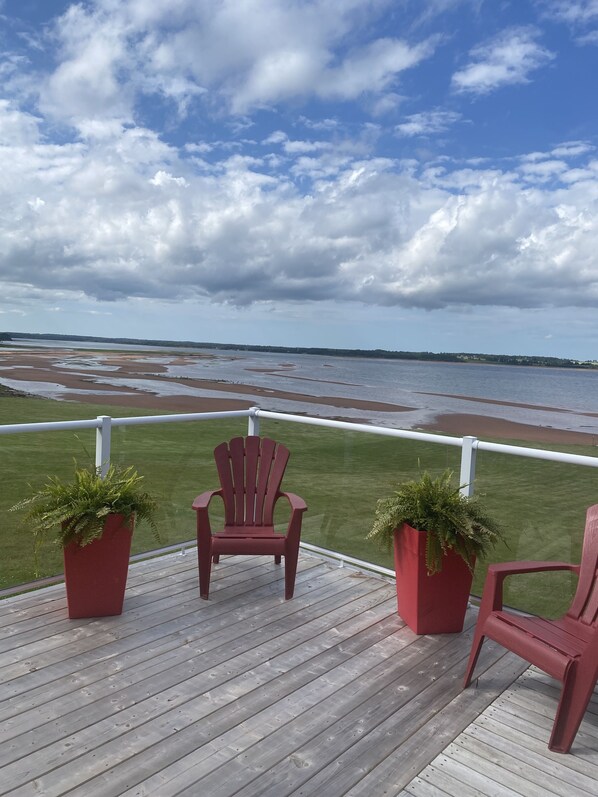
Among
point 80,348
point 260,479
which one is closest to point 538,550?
point 260,479

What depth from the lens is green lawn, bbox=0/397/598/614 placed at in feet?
9.83

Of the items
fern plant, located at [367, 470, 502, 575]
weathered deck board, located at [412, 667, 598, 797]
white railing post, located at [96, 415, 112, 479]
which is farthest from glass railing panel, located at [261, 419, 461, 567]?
weathered deck board, located at [412, 667, 598, 797]

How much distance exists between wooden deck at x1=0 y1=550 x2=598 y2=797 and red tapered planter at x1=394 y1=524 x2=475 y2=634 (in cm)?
8

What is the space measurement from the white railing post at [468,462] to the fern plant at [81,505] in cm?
169

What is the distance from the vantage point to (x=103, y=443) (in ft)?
11.6

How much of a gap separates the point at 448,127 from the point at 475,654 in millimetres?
11871

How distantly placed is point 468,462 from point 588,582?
3.37 ft

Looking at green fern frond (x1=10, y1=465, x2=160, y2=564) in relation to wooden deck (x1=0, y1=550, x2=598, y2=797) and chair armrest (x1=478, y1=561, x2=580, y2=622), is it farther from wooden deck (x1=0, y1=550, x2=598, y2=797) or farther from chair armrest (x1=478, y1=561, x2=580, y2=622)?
chair armrest (x1=478, y1=561, x2=580, y2=622)

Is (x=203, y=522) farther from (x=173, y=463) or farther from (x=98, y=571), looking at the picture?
(x=173, y=463)

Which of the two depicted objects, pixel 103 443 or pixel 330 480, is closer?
pixel 103 443

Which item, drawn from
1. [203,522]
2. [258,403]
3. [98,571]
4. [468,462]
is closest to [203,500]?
[203,522]

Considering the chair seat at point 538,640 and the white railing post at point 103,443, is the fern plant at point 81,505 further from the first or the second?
the chair seat at point 538,640

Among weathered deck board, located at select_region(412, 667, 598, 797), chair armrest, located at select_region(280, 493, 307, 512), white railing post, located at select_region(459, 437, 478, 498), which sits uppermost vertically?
white railing post, located at select_region(459, 437, 478, 498)

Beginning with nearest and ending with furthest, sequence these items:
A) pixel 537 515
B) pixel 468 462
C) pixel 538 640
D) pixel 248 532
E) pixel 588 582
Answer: pixel 538 640, pixel 588 582, pixel 537 515, pixel 468 462, pixel 248 532
